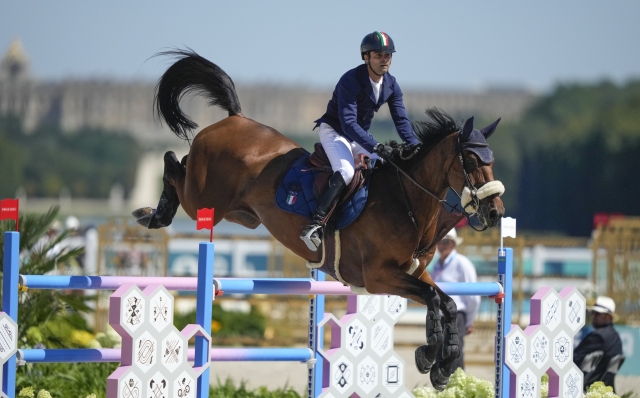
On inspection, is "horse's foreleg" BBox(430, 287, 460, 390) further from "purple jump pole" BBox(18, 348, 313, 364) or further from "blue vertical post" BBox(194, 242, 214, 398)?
"blue vertical post" BBox(194, 242, 214, 398)

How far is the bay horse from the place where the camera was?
5527 millimetres

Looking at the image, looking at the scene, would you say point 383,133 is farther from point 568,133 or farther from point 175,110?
point 175,110

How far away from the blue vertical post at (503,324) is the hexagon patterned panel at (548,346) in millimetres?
52

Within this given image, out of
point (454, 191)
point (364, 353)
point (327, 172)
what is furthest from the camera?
point (327, 172)

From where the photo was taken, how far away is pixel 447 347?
5512 mm

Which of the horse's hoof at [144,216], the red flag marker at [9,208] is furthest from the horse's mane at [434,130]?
the red flag marker at [9,208]

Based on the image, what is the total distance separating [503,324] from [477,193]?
116 cm

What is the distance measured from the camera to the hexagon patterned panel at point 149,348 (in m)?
4.66

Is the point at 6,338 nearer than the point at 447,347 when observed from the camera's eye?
Yes

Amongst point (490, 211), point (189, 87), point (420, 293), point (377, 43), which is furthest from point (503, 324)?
point (189, 87)

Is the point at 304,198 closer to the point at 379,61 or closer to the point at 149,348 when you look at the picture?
the point at 379,61

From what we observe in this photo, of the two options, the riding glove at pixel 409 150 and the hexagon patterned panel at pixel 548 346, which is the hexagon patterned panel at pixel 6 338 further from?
the hexagon patterned panel at pixel 548 346

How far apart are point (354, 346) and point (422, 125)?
143 centimetres

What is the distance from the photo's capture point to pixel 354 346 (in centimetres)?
589
